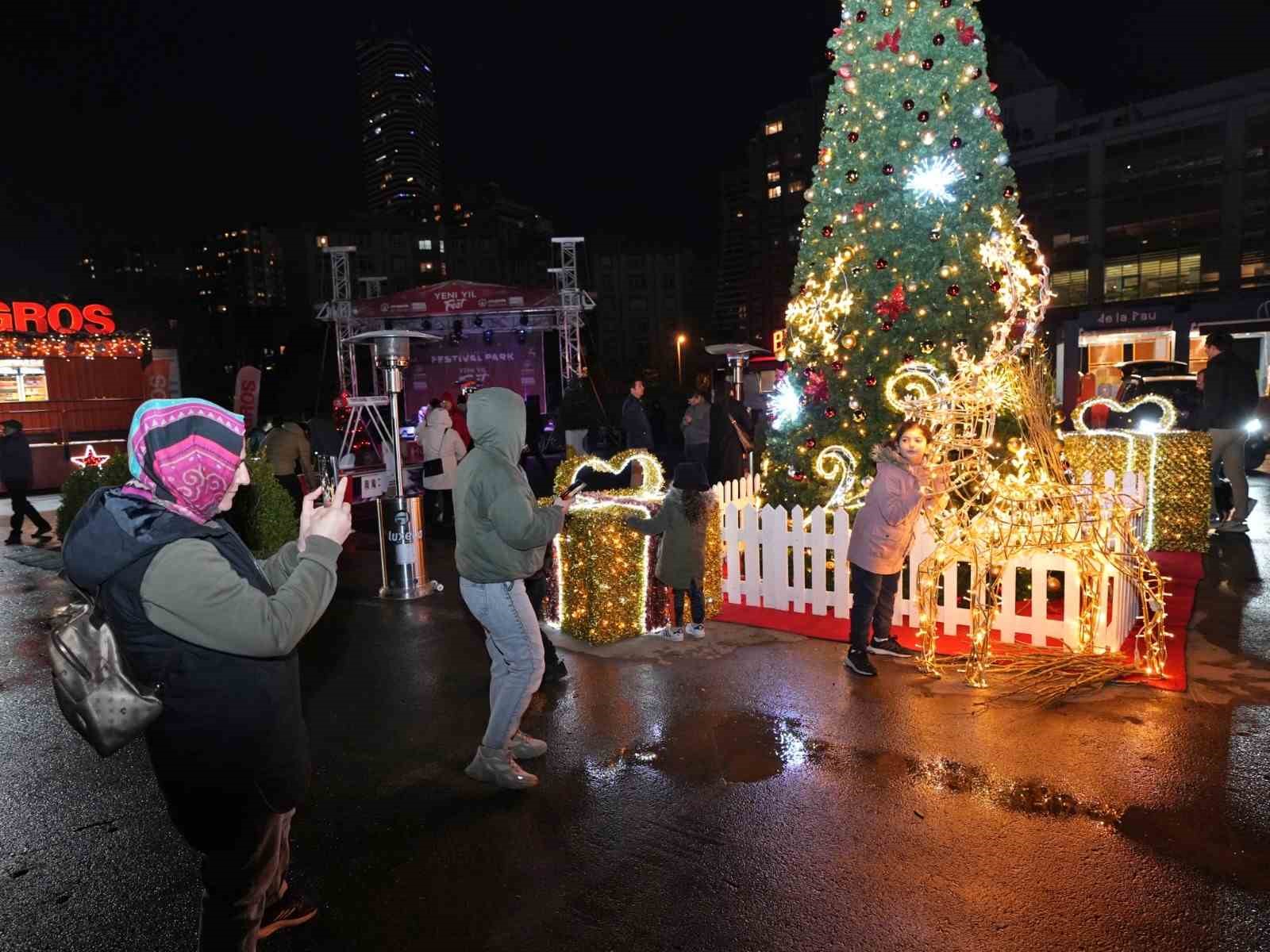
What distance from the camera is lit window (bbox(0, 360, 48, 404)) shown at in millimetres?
19453

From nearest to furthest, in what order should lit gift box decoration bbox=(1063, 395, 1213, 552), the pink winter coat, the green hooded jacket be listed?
the green hooded jacket < the pink winter coat < lit gift box decoration bbox=(1063, 395, 1213, 552)

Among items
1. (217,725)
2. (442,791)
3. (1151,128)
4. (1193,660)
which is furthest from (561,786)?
(1151,128)

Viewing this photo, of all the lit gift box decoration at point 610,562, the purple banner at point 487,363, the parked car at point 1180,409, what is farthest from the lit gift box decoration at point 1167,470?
the purple banner at point 487,363

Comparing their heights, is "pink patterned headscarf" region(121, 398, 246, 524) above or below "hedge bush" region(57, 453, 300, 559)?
above

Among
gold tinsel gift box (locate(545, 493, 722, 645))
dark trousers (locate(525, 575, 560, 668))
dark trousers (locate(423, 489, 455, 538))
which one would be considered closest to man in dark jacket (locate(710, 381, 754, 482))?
dark trousers (locate(423, 489, 455, 538))

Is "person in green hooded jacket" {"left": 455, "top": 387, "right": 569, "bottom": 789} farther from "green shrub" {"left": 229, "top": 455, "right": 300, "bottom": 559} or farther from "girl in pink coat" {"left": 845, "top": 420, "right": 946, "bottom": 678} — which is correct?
"green shrub" {"left": 229, "top": 455, "right": 300, "bottom": 559}

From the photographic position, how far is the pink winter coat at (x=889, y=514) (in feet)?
16.8

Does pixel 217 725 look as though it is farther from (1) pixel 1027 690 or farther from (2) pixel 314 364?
(2) pixel 314 364

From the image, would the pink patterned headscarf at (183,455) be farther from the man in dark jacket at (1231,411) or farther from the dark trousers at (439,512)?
the man in dark jacket at (1231,411)

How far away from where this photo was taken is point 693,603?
617cm

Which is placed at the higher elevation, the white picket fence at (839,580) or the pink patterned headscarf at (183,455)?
the pink patterned headscarf at (183,455)

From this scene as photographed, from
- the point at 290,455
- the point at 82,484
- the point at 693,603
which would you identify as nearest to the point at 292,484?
the point at 290,455

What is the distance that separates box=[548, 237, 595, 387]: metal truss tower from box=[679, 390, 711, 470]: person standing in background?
10.6 meters

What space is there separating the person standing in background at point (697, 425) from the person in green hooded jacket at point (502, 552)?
924 centimetres
